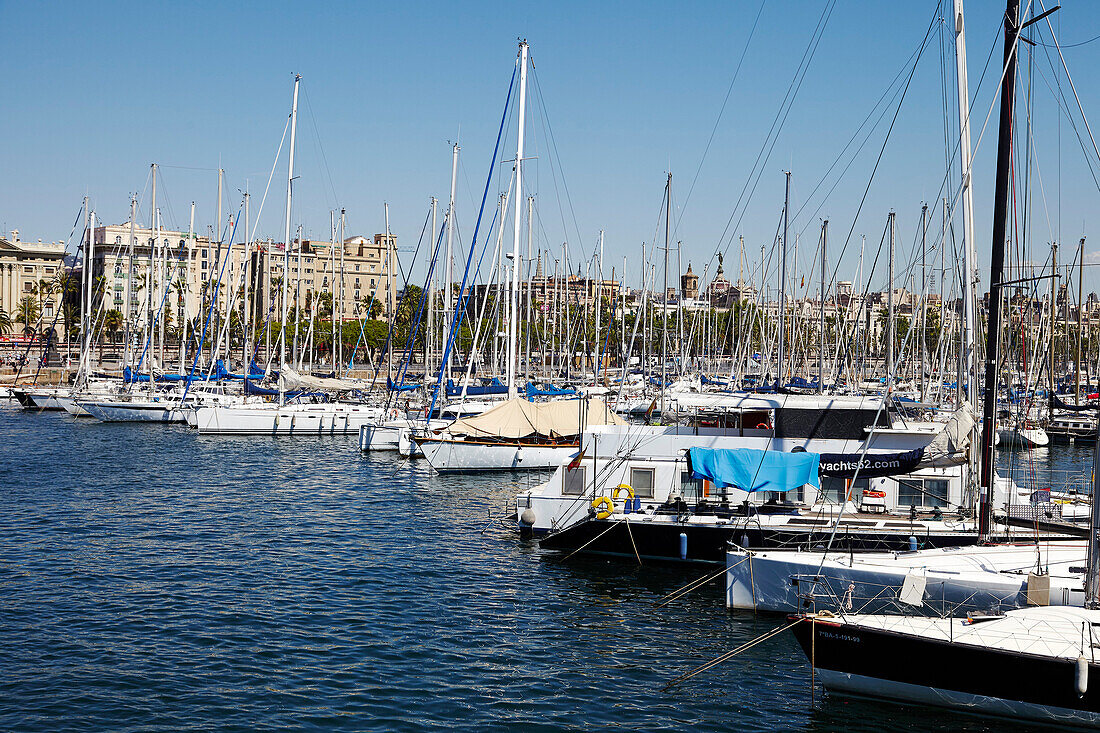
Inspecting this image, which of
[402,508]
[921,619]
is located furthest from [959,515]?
[402,508]

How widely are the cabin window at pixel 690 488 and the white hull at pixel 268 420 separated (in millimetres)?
36311

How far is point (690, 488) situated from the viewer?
31.3m

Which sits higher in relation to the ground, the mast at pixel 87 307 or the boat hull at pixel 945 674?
the mast at pixel 87 307

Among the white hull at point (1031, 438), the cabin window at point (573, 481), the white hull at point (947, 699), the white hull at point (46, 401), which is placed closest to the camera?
the white hull at point (947, 699)

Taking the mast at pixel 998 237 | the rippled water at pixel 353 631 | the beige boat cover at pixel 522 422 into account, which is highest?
the mast at pixel 998 237

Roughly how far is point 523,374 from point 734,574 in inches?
2276

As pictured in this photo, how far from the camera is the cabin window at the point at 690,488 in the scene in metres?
31.0

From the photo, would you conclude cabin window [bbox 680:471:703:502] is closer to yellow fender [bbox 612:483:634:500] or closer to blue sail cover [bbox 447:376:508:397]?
yellow fender [bbox 612:483:634:500]

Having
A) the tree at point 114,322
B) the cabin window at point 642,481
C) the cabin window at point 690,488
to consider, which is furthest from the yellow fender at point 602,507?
the tree at point 114,322

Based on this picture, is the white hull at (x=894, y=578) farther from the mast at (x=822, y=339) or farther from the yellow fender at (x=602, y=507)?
the mast at (x=822, y=339)

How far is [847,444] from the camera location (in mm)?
31516

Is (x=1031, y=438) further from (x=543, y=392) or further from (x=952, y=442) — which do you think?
(x=952, y=442)

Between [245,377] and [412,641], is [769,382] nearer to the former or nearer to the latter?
[245,377]

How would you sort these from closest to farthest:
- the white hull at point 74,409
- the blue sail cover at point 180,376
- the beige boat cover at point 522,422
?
the beige boat cover at point 522,422 < the white hull at point 74,409 < the blue sail cover at point 180,376
